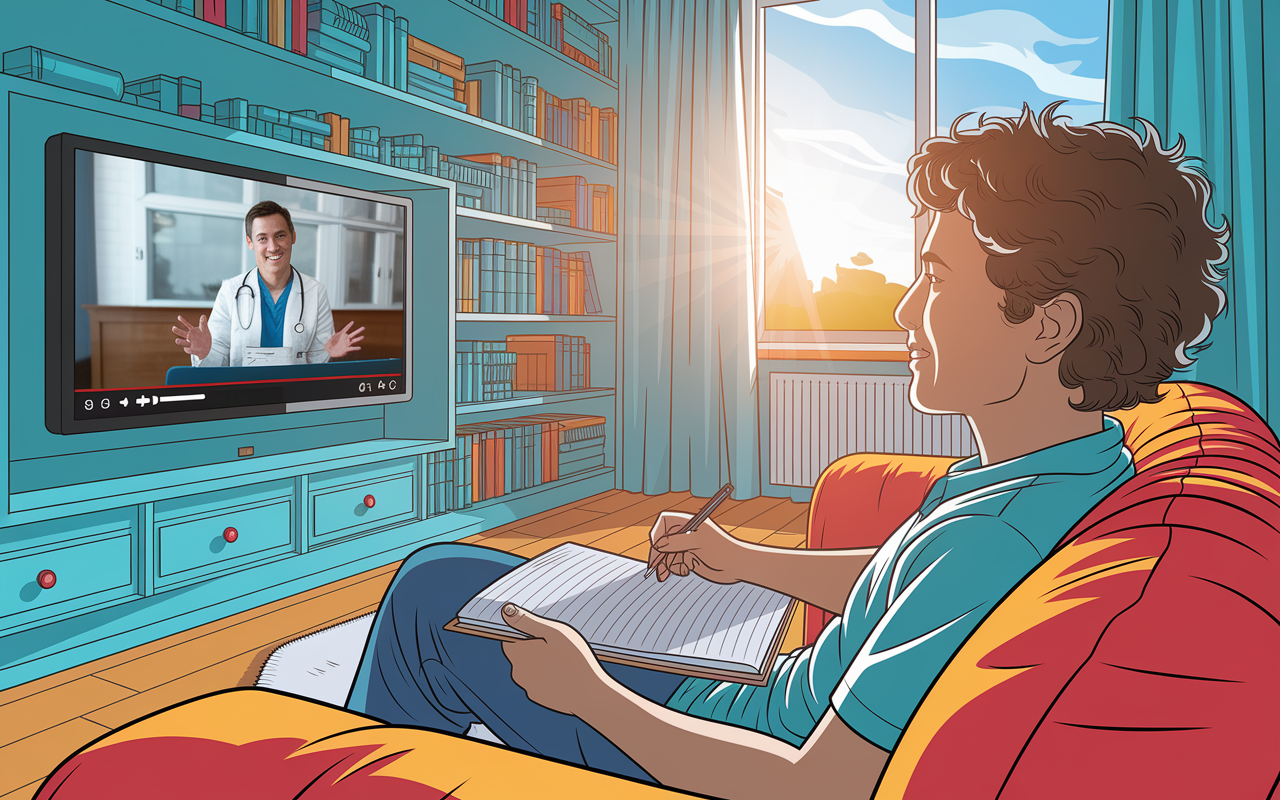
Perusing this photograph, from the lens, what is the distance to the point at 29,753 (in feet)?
5.27

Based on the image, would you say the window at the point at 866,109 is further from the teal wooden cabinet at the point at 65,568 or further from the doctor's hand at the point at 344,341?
the teal wooden cabinet at the point at 65,568

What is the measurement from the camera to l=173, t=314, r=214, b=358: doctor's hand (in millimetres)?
2291

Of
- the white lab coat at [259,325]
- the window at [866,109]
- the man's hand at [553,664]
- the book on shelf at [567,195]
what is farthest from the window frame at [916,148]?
the man's hand at [553,664]

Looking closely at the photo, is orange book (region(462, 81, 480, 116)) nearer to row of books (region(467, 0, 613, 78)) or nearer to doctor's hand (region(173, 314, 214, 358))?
row of books (region(467, 0, 613, 78))

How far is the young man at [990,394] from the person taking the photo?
559mm

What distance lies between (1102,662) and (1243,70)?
3.86 m

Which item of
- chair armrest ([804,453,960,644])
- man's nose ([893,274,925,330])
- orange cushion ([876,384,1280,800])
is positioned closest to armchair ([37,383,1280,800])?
orange cushion ([876,384,1280,800])

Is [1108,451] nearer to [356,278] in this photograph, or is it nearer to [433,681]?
[433,681]

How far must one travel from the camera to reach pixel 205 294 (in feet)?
7.67

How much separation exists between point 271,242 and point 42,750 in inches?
59.3

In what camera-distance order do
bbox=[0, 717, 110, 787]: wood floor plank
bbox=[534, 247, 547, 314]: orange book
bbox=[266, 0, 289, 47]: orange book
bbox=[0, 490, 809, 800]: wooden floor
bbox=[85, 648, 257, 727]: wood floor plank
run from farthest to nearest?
bbox=[534, 247, 547, 314]: orange book → bbox=[266, 0, 289, 47]: orange book → bbox=[85, 648, 257, 727]: wood floor plank → bbox=[0, 490, 809, 800]: wooden floor → bbox=[0, 717, 110, 787]: wood floor plank

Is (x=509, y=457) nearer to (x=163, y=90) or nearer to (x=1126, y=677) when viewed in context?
(x=163, y=90)

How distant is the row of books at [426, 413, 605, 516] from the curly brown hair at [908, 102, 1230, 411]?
2743 mm

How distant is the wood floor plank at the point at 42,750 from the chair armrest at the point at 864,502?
1.40 meters
